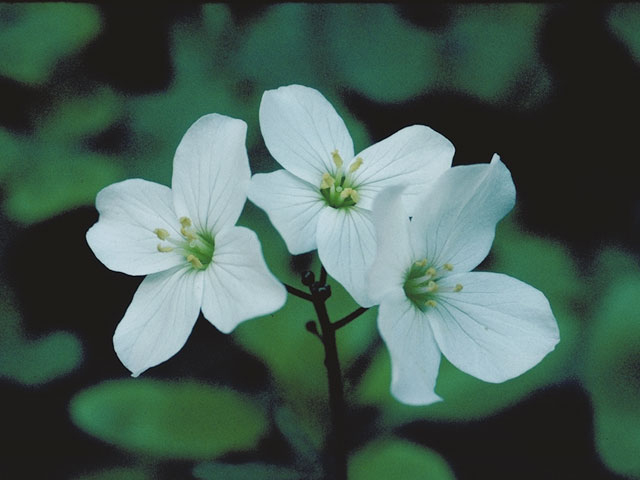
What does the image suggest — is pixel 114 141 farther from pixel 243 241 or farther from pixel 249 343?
pixel 243 241

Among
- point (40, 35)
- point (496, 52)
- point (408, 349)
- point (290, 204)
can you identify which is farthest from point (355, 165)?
point (40, 35)

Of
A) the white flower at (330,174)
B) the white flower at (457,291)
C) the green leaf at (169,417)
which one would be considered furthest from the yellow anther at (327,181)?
the green leaf at (169,417)

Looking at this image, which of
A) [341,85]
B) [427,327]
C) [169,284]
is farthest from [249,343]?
[341,85]

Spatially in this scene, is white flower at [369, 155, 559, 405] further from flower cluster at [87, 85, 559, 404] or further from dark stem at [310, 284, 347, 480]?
dark stem at [310, 284, 347, 480]

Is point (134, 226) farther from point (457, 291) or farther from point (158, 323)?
point (457, 291)

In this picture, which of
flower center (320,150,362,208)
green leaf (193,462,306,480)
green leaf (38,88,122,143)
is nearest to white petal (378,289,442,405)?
flower center (320,150,362,208)

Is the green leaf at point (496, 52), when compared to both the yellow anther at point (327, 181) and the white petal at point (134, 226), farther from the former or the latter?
the white petal at point (134, 226)
